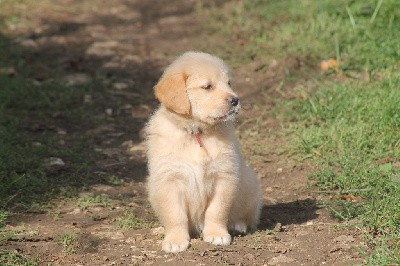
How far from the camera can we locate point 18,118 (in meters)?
7.56

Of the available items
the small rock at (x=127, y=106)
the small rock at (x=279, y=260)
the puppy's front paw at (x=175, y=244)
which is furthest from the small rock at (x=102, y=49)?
the small rock at (x=279, y=260)

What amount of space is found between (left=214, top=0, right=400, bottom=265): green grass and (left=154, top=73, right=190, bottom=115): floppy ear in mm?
1206

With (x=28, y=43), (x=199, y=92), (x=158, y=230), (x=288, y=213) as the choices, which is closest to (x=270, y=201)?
(x=288, y=213)

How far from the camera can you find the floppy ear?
4789mm

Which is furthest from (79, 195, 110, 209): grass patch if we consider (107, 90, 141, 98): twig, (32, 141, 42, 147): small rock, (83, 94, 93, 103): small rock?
(107, 90, 141, 98): twig

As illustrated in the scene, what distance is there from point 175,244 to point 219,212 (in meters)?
0.33

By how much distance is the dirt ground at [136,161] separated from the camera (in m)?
4.73

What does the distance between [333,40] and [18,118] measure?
3315mm

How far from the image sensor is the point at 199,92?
484cm

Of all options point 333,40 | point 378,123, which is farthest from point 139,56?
point 378,123

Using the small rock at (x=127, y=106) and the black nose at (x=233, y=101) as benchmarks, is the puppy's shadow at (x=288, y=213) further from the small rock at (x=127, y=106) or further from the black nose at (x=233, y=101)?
the small rock at (x=127, y=106)

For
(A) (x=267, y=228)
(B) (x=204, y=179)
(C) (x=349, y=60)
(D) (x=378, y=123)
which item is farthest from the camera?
(C) (x=349, y=60)

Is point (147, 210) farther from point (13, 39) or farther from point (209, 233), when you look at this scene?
point (13, 39)

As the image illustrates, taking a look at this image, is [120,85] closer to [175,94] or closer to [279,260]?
[175,94]
